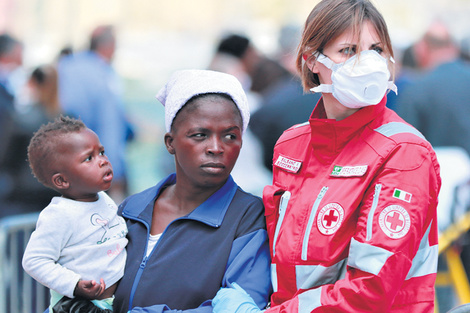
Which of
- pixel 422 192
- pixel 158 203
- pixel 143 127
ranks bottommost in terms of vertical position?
pixel 143 127

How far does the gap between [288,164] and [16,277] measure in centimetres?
261

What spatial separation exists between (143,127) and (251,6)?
2642 millimetres

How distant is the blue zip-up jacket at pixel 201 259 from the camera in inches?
95.5

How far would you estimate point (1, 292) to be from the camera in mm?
4203

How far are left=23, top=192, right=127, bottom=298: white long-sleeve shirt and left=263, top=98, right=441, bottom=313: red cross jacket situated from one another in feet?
2.04

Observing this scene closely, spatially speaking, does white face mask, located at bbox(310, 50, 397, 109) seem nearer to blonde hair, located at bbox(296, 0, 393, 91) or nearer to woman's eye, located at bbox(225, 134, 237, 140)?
blonde hair, located at bbox(296, 0, 393, 91)

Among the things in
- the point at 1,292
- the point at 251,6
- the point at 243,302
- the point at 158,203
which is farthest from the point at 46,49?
the point at 243,302

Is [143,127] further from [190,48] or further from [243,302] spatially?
[243,302]

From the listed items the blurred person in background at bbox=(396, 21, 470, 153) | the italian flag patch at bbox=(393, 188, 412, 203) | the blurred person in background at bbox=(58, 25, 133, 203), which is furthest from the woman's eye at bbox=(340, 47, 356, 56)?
the blurred person in background at bbox=(58, 25, 133, 203)

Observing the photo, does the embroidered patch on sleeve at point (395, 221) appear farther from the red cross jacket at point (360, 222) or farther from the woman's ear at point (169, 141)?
the woman's ear at point (169, 141)

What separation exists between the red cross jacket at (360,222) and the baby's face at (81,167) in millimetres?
709

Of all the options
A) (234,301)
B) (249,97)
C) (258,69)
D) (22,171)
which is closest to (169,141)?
(234,301)

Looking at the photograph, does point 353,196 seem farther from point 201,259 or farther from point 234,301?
point 201,259

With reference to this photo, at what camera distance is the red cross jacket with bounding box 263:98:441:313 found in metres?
2.03
